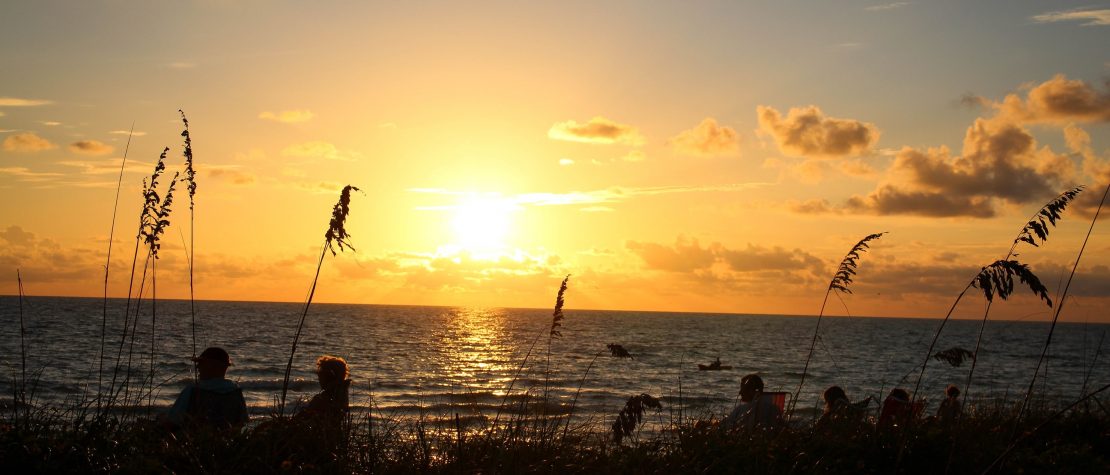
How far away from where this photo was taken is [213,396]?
277 inches

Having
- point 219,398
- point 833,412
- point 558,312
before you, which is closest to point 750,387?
point 833,412

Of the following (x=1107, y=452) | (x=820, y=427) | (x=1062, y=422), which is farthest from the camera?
(x=1062, y=422)

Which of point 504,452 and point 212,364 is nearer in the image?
point 504,452

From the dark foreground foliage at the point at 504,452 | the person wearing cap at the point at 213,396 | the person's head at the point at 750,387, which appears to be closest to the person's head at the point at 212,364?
the person wearing cap at the point at 213,396

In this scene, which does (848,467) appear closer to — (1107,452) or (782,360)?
(1107,452)

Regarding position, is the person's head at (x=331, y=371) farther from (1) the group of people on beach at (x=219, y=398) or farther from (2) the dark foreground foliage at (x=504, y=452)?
(2) the dark foreground foliage at (x=504, y=452)

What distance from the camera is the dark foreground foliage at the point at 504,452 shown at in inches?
199

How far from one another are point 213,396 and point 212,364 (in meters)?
0.32

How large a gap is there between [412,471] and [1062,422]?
7.14 metres

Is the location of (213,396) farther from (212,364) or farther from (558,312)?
(558,312)

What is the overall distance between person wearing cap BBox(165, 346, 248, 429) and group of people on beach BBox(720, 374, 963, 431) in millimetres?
4261

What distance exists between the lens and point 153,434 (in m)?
5.50

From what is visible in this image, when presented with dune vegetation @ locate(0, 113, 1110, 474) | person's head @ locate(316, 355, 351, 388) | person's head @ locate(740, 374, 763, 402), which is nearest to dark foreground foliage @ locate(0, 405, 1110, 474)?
dune vegetation @ locate(0, 113, 1110, 474)

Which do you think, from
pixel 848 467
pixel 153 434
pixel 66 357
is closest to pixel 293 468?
pixel 153 434
